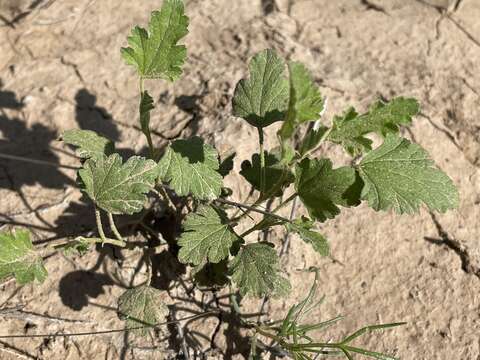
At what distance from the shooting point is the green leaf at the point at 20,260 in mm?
2061

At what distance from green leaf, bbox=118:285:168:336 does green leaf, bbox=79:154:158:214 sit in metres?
0.39

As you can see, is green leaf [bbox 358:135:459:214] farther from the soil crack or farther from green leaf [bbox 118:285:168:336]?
green leaf [bbox 118:285:168:336]

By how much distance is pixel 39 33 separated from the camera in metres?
3.32

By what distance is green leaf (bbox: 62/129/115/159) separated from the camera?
7.29 ft

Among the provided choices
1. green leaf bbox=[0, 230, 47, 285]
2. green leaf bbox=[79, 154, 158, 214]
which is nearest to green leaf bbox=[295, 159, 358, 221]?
green leaf bbox=[79, 154, 158, 214]

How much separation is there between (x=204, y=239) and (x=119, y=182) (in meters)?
0.36

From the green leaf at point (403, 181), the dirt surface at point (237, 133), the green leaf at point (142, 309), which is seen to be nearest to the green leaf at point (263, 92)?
the green leaf at point (403, 181)

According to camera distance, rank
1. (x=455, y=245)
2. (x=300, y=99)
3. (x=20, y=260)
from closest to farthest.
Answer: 1. (x=300, y=99)
2. (x=20, y=260)
3. (x=455, y=245)

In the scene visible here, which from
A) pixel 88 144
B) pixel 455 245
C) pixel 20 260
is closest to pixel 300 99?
pixel 88 144

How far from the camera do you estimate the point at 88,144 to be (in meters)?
2.25

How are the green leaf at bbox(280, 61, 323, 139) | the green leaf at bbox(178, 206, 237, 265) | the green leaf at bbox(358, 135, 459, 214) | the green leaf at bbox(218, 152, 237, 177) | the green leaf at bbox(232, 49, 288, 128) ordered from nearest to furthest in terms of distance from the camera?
1. the green leaf at bbox(280, 61, 323, 139)
2. the green leaf at bbox(358, 135, 459, 214)
3. the green leaf at bbox(178, 206, 237, 265)
4. the green leaf at bbox(232, 49, 288, 128)
5. the green leaf at bbox(218, 152, 237, 177)

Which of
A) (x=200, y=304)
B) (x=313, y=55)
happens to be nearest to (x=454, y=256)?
(x=200, y=304)

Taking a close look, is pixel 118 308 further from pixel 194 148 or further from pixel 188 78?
pixel 188 78

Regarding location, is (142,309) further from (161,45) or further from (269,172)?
(161,45)
